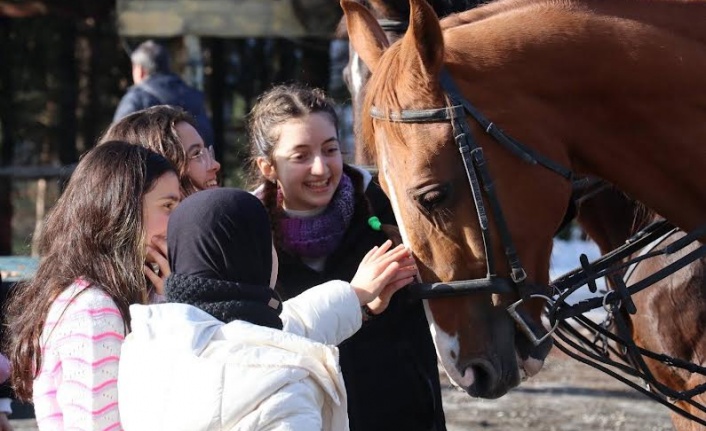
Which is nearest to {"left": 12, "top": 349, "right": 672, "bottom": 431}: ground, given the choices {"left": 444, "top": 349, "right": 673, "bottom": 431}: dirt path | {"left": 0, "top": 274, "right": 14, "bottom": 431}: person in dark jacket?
{"left": 444, "top": 349, "right": 673, "bottom": 431}: dirt path

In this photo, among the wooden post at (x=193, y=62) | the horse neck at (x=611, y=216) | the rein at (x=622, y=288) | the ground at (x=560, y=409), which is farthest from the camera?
the wooden post at (x=193, y=62)

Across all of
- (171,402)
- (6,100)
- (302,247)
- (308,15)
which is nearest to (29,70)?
(6,100)

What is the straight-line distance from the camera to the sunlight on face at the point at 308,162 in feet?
11.3

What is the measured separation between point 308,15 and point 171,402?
717cm

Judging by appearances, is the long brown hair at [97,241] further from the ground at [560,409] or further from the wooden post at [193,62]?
the wooden post at [193,62]

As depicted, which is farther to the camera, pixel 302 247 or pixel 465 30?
pixel 302 247

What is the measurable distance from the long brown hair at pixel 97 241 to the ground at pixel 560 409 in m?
4.06

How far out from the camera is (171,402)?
2.25 m

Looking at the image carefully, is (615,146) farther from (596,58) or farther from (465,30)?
(465,30)

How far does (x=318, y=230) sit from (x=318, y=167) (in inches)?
7.2

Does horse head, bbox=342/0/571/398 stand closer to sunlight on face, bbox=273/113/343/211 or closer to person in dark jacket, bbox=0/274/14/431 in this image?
sunlight on face, bbox=273/113/343/211

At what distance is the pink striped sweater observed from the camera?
263 centimetres

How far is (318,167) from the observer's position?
134 inches

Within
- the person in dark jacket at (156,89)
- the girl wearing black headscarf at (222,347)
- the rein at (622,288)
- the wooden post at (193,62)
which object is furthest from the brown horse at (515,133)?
the wooden post at (193,62)
